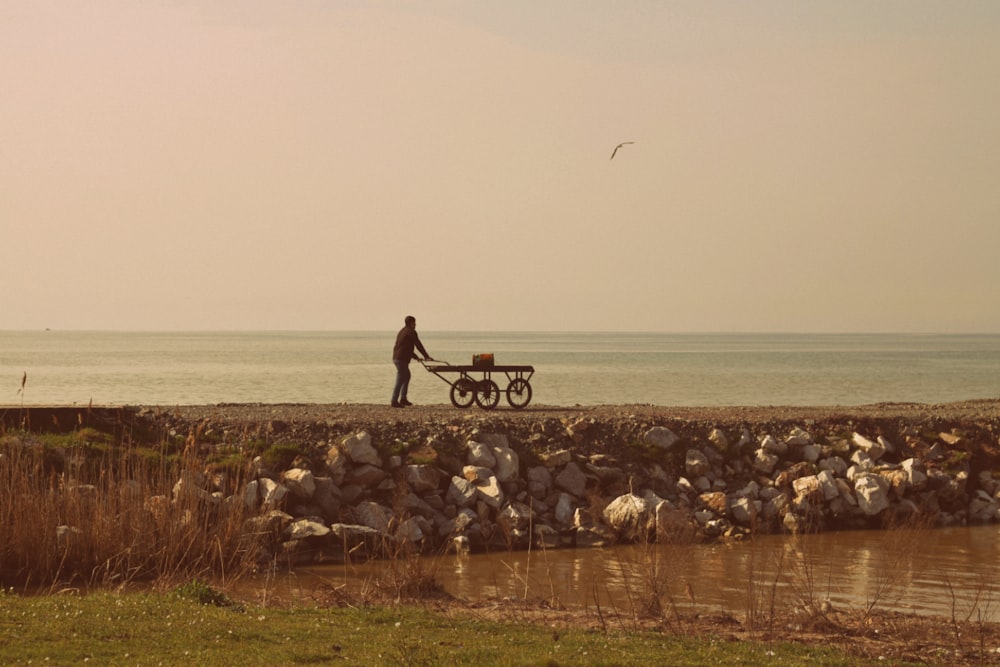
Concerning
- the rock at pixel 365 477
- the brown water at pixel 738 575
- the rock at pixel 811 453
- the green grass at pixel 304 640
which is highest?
the rock at pixel 811 453

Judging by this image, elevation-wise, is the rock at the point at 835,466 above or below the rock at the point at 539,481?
above

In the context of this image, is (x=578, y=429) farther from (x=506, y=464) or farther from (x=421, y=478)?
(x=421, y=478)

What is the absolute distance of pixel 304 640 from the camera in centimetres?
1284

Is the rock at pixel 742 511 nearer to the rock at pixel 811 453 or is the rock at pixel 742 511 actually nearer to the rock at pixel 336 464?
the rock at pixel 811 453

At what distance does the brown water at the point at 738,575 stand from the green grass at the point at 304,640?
2.23 metres

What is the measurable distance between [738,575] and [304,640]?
9313 mm

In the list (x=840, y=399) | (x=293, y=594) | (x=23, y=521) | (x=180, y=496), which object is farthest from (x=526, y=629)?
(x=840, y=399)

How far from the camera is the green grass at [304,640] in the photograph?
11883 millimetres

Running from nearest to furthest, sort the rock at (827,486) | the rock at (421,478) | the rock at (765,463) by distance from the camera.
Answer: the rock at (421,478), the rock at (827,486), the rock at (765,463)

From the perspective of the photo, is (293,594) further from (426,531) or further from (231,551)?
(426,531)

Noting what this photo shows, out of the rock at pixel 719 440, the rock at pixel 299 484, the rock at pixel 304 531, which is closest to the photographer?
the rock at pixel 304 531

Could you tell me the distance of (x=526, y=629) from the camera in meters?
13.9

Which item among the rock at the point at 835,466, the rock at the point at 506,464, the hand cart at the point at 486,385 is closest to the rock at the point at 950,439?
the rock at the point at 835,466

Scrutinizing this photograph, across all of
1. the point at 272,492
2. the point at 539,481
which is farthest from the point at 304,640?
the point at 539,481
